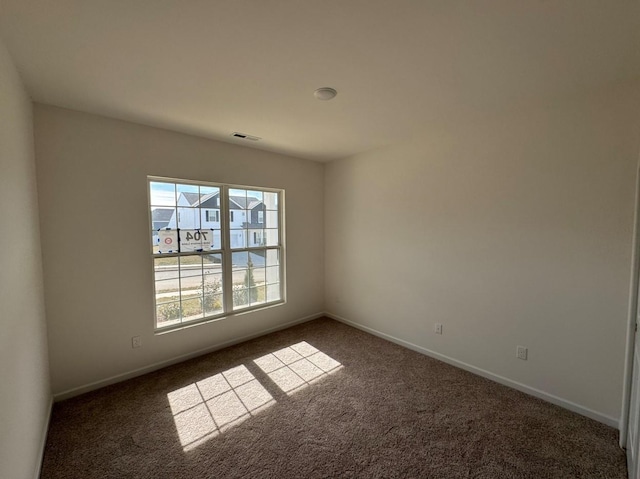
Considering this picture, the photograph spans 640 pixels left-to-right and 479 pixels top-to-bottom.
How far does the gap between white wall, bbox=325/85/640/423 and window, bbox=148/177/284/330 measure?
60.8 inches

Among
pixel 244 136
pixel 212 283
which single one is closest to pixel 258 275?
pixel 212 283

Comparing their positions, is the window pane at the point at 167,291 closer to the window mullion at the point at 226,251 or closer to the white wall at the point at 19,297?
the window mullion at the point at 226,251

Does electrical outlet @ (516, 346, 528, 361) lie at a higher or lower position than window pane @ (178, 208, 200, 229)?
lower

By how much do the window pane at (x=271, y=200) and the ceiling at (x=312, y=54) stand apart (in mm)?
1412

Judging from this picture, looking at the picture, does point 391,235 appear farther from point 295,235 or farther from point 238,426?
point 238,426

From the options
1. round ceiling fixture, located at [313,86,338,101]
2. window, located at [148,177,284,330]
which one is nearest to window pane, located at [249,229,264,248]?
window, located at [148,177,284,330]

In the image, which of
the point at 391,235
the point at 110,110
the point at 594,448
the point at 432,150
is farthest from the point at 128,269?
the point at 594,448

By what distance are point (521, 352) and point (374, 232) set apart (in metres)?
1.98

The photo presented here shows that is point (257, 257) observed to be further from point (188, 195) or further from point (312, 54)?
point (312, 54)

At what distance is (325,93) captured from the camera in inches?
79.9

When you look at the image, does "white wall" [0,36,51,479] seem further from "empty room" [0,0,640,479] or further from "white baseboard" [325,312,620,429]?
"white baseboard" [325,312,620,429]

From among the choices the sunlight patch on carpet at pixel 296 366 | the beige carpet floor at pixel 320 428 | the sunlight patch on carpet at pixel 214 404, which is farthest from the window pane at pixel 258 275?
the sunlight patch on carpet at pixel 214 404

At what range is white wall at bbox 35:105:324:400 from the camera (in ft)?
7.38

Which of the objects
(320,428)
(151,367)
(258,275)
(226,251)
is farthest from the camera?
(258,275)
